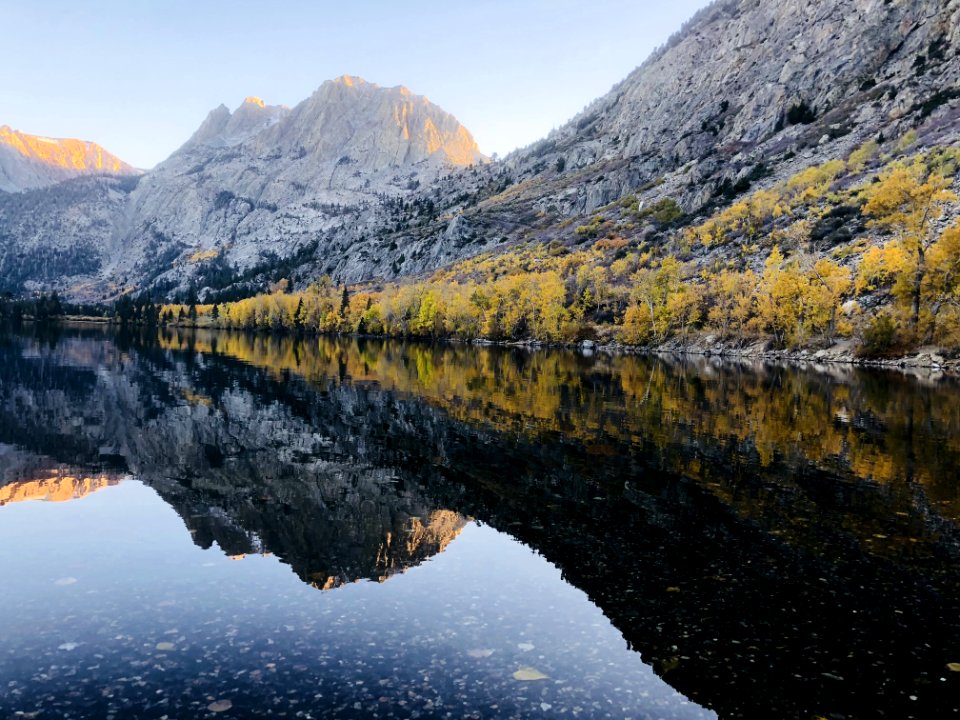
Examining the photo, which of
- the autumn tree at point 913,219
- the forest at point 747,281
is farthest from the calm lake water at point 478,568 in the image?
the forest at point 747,281

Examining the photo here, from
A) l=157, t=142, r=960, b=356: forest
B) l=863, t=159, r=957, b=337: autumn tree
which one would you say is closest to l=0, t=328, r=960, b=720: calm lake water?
l=863, t=159, r=957, b=337: autumn tree

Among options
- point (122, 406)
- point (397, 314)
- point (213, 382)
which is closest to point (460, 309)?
point (397, 314)

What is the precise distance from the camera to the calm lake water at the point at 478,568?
9500 mm

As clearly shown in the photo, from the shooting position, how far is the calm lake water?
9.50 meters

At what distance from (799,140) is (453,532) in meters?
195

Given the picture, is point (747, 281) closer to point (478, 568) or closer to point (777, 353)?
point (777, 353)

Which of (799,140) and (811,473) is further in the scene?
(799,140)

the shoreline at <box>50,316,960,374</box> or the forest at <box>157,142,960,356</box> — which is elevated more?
the forest at <box>157,142,960,356</box>

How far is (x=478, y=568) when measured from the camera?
588 inches

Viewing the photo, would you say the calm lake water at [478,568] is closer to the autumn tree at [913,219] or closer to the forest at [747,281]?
the autumn tree at [913,219]

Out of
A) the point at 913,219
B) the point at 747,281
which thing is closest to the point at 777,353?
the point at 747,281

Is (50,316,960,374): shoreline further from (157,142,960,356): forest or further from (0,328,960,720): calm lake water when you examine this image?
(0,328,960,720): calm lake water

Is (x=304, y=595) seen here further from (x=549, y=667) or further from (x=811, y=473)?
(x=811, y=473)

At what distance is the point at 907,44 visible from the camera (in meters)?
175
